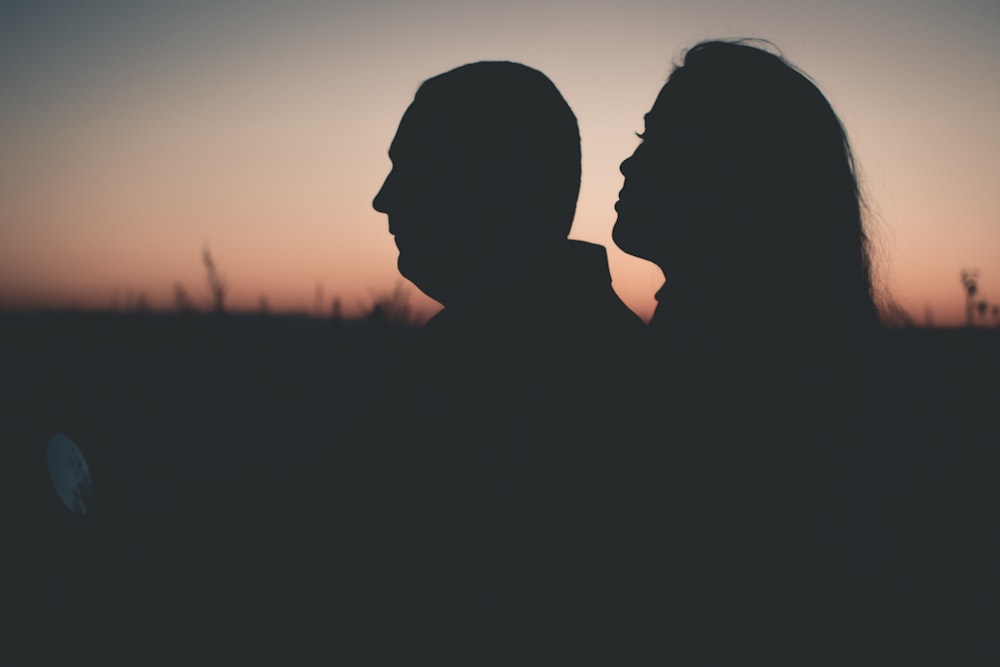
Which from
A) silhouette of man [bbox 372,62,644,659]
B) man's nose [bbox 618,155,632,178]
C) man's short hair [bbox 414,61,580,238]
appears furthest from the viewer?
man's nose [bbox 618,155,632,178]

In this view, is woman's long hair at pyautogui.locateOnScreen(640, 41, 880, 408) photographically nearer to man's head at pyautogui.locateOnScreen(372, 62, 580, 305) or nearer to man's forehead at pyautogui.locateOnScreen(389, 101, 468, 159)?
man's head at pyautogui.locateOnScreen(372, 62, 580, 305)

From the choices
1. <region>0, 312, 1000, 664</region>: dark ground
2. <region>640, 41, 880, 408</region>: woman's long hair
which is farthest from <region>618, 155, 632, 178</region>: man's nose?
<region>0, 312, 1000, 664</region>: dark ground

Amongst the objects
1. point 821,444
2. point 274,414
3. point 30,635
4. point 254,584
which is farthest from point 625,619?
point 274,414

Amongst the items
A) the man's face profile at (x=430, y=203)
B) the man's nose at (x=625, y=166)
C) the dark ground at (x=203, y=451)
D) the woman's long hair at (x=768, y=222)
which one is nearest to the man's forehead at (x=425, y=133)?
the man's face profile at (x=430, y=203)

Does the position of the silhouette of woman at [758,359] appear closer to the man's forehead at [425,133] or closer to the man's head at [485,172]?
the man's head at [485,172]

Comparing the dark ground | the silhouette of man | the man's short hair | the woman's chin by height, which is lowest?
the dark ground

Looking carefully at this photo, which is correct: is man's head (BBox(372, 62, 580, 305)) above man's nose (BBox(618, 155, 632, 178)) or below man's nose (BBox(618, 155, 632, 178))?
below

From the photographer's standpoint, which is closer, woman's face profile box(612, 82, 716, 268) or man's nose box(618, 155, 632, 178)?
woman's face profile box(612, 82, 716, 268)

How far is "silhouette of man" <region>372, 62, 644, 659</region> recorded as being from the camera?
Answer: 0.96m

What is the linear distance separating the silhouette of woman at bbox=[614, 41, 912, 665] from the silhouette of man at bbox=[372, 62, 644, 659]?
6.1 inches

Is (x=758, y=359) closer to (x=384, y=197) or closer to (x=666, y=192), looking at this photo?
(x=666, y=192)

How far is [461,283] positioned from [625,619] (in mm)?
618

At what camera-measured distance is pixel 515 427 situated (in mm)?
973

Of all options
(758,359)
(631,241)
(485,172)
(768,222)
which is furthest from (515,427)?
(768,222)
